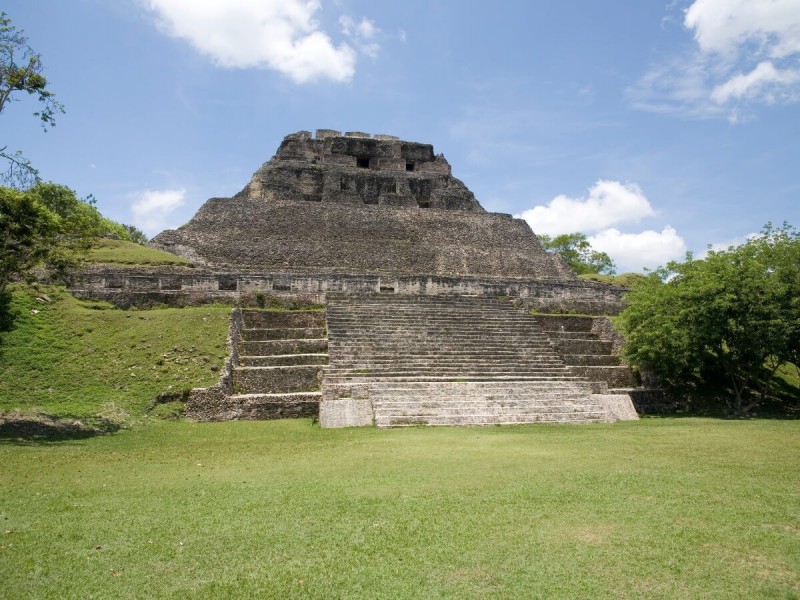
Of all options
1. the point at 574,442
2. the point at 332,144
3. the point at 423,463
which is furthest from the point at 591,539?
the point at 332,144

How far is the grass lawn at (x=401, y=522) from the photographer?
3674 millimetres

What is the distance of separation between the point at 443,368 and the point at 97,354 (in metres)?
7.99

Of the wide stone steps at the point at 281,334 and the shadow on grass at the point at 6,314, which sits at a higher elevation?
the shadow on grass at the point at 6,314

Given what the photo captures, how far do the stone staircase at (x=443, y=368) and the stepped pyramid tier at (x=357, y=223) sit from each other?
4.99 metres

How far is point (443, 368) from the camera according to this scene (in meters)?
13.8

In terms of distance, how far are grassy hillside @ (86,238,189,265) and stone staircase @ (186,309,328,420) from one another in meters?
5.40

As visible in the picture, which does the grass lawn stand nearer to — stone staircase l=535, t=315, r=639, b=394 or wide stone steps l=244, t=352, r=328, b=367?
wide stone steps l=244, t=352, r=328, b=367

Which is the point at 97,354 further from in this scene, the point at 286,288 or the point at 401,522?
the point at 401,522

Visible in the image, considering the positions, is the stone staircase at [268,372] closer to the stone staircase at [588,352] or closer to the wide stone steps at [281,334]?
the wide stone steps at [281,334]

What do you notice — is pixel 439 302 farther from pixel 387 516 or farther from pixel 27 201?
pixel 387 516

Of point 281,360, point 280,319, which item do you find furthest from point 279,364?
point 280,319

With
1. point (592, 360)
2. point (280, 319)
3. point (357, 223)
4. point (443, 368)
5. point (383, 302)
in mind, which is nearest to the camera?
point (443, 368)

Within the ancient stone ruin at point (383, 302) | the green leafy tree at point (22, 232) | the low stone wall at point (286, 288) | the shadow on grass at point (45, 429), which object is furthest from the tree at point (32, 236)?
the low stone wall at point (286, 288)

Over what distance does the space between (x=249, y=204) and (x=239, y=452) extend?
700 inches
